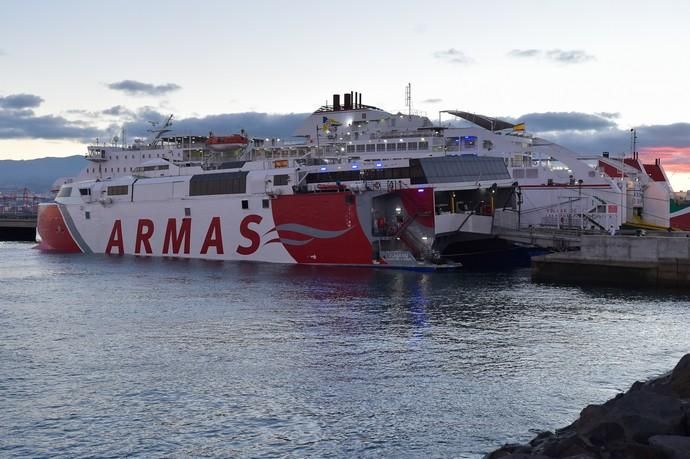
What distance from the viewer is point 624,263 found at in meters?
37.7

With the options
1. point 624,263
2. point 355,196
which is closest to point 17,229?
point 355,196

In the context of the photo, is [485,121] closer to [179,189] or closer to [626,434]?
[179,189]

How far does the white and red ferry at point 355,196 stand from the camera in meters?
46.4

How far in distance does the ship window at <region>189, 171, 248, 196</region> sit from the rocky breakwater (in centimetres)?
3987

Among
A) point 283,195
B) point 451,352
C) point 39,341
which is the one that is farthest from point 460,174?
point 39,341

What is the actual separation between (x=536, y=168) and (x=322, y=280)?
63.5ft

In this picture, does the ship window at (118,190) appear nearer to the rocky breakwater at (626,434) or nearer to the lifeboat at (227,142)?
the lifeboat at (227,142)

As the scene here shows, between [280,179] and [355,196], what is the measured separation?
613 centimetres

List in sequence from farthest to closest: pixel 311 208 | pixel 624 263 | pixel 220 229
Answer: pixel 220 229 < pixel 311 208 < pixel 624 263

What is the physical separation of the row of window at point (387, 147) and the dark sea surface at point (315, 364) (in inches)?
824

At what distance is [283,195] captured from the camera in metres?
48.8

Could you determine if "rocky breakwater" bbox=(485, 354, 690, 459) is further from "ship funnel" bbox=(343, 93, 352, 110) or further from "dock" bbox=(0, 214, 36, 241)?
"dock" bbox=(0, 214, 36, 241)

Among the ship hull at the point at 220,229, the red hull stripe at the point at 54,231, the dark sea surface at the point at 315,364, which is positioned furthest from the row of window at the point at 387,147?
the red hull stripe at the point at 54,231

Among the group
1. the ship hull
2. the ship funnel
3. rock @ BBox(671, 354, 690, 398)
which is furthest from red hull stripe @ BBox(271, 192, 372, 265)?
rock @ BBox(671, 354, 690, 398)
